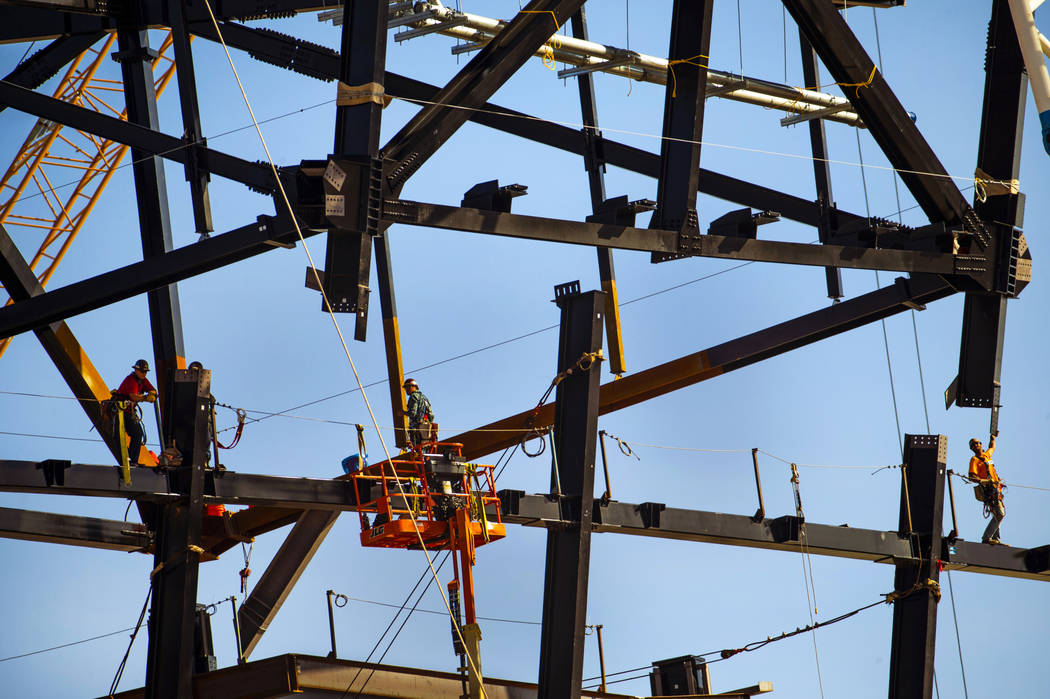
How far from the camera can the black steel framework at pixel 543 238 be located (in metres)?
15.9

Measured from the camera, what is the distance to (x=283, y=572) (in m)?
27.1

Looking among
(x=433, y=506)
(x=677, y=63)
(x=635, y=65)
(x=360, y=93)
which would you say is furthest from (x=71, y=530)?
(x=635, y=65)

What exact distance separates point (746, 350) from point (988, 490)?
5.14 m

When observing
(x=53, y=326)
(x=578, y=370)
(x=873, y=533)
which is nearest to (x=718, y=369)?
(x=873, y=533)

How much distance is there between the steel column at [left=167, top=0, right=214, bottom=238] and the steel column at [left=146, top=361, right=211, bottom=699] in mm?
7086

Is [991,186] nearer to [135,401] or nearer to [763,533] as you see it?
[763,533]

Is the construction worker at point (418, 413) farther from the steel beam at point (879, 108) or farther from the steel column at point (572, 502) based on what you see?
the steel beam at point (879, 108)

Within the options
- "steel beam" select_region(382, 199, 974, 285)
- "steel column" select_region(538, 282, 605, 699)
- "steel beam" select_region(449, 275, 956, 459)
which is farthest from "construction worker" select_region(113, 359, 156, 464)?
"steel beam" select_region(382, 199, 974, 285)

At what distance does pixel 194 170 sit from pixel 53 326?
4154 millimetres

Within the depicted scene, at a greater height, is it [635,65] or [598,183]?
[635,65]

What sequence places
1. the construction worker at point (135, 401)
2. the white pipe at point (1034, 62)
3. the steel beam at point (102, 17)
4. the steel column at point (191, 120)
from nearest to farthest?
the white pipe at point (1034, 62) → the construction worker at point (135, 401) → the steel column at point (191, 120) → the steel beam at point (102, 17)

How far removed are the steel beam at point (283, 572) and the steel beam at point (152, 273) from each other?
7.13 metres

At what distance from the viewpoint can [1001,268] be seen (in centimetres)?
2028

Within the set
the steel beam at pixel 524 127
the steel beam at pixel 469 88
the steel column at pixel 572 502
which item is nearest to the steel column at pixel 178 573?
the steel column at pixel 572 502
